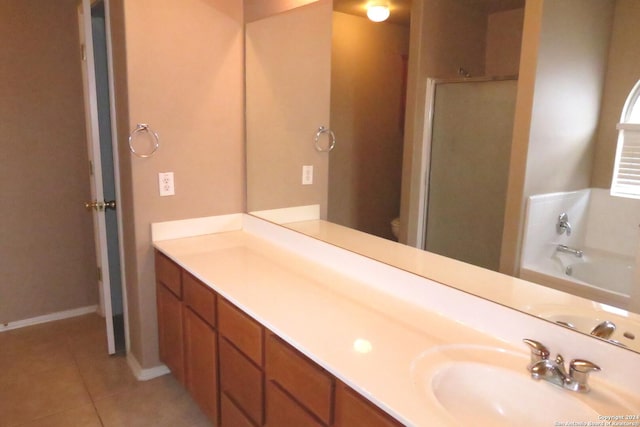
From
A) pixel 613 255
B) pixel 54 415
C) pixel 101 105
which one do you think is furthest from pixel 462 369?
pixel 101 105

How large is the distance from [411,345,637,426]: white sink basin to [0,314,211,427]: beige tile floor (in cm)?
145

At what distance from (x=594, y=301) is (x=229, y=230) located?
191 cm

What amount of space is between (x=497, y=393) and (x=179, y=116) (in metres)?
1.95

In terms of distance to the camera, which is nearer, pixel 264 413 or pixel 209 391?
pixel 264 413

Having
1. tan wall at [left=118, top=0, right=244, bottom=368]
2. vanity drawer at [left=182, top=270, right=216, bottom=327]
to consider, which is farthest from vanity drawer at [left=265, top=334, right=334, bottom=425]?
tan wall at [left=118, top=0, right=244, bottom=368]

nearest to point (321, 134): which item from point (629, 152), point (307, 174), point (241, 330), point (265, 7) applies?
point (307, 174)

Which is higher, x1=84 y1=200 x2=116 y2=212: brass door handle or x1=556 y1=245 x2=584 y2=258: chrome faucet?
x1=556 y1=245 x2=584 y2=258: chrome faucet

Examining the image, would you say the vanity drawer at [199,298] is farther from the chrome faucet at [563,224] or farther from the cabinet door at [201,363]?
the chrome faucet at [563,224]

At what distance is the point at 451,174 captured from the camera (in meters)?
1.72

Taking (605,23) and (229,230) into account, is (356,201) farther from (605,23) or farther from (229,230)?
(605,23)

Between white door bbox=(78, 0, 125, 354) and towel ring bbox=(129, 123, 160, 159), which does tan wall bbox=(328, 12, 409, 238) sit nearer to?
towel ring bbox=(129, 123, 160, 159)

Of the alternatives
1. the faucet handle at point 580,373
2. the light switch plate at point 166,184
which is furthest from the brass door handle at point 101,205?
the faucet handle at point 580,373

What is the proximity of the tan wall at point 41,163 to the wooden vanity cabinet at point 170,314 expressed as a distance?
1.23 metres

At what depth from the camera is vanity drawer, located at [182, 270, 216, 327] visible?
1877 millimetres
